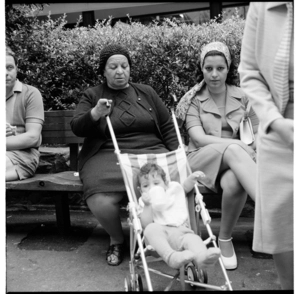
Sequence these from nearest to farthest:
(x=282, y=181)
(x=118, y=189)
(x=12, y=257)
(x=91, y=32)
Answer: (x=282, y=181)
(x=118, y=189)
(x=12, y=257)
(x=91, y=32)

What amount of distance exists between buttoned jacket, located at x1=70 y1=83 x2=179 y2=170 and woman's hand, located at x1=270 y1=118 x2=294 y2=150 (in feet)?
5.65

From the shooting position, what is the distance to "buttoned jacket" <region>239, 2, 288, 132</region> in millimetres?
2033

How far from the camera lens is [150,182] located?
9.99 ft

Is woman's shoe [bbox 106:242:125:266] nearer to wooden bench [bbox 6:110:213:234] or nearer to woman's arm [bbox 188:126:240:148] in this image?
wooden bench [bbox 6:110:213:234]

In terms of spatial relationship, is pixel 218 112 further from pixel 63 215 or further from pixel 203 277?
pixel 63 215

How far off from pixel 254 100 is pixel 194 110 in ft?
5.35

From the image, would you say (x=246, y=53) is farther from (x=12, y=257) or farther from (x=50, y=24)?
(x=50, y=24)

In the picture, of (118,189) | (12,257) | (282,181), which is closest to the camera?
(282,181)

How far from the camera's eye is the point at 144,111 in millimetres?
3773

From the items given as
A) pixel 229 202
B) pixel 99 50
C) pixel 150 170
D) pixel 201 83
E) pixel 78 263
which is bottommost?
pixel 78 263

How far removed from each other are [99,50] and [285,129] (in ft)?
10.6

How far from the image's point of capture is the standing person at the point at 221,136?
3.37 metres

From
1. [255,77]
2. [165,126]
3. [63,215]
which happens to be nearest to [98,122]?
[165,126]

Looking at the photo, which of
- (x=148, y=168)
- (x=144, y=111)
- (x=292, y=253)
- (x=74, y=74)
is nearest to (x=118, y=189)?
(x=148, y=168)
